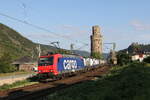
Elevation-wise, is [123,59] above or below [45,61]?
above

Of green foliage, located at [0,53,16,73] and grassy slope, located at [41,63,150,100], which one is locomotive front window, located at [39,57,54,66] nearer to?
grassy slope, located at [41,63,150,100]

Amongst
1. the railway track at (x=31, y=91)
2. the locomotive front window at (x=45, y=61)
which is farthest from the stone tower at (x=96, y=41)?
the railway track at (x=31, y=91)

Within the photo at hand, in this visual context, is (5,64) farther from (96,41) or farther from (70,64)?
(96,41)

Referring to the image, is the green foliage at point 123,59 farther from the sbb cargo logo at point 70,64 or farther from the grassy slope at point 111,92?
the grassy slope at point 111,92

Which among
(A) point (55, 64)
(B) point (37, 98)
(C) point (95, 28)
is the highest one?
(C) point (95, 28)

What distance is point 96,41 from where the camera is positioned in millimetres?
139250

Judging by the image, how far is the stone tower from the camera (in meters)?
135

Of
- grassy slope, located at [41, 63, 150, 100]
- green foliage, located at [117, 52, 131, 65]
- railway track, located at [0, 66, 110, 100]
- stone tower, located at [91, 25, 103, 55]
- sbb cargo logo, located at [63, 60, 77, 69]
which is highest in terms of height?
stone tower, located at [91, 25, 103, 55]

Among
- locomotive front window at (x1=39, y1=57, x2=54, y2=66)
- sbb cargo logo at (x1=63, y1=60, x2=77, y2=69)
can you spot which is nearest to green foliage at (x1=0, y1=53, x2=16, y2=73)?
sbb cargo logo at (x1=63, y1=60, x2=77, y2=69)

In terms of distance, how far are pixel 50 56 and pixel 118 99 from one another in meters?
19.9

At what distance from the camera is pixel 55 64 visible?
31062mm

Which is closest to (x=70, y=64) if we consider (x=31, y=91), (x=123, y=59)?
(x=31, y=91)

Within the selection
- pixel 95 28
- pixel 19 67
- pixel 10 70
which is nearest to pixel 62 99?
pixel 10 70

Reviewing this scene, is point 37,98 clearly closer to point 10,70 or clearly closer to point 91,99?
point 91,99
